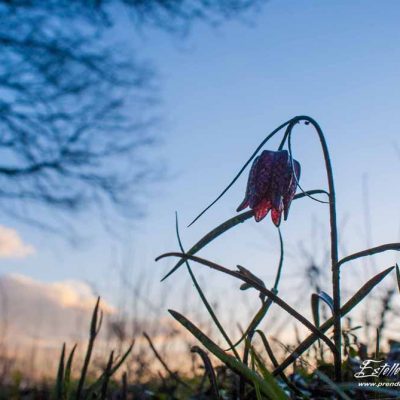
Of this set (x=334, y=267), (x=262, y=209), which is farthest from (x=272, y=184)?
(x=334, y=267)

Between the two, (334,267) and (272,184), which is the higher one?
(272,184)

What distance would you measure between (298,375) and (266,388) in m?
0.69

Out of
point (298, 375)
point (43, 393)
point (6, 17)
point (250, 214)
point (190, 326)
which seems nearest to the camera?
point (190, 326)

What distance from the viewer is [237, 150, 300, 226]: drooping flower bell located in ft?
3.00

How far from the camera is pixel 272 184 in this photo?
92 centimetres

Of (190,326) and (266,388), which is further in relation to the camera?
(190,326)

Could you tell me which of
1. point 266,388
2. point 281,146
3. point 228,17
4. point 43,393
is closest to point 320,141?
point 281,146

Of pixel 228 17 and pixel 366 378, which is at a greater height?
pixel 228 17

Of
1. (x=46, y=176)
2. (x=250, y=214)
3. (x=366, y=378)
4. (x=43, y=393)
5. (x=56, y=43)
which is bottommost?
(x=43, y=393)

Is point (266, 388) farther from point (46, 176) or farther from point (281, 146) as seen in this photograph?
point (46, 176)

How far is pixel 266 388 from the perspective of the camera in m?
0.66

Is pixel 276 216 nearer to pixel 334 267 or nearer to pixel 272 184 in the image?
pixel 272 184

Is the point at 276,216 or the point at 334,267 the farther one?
the point at 276,216

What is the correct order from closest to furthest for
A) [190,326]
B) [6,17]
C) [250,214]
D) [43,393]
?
[190,326]
[250,214]
[43,393]
[6,17]
